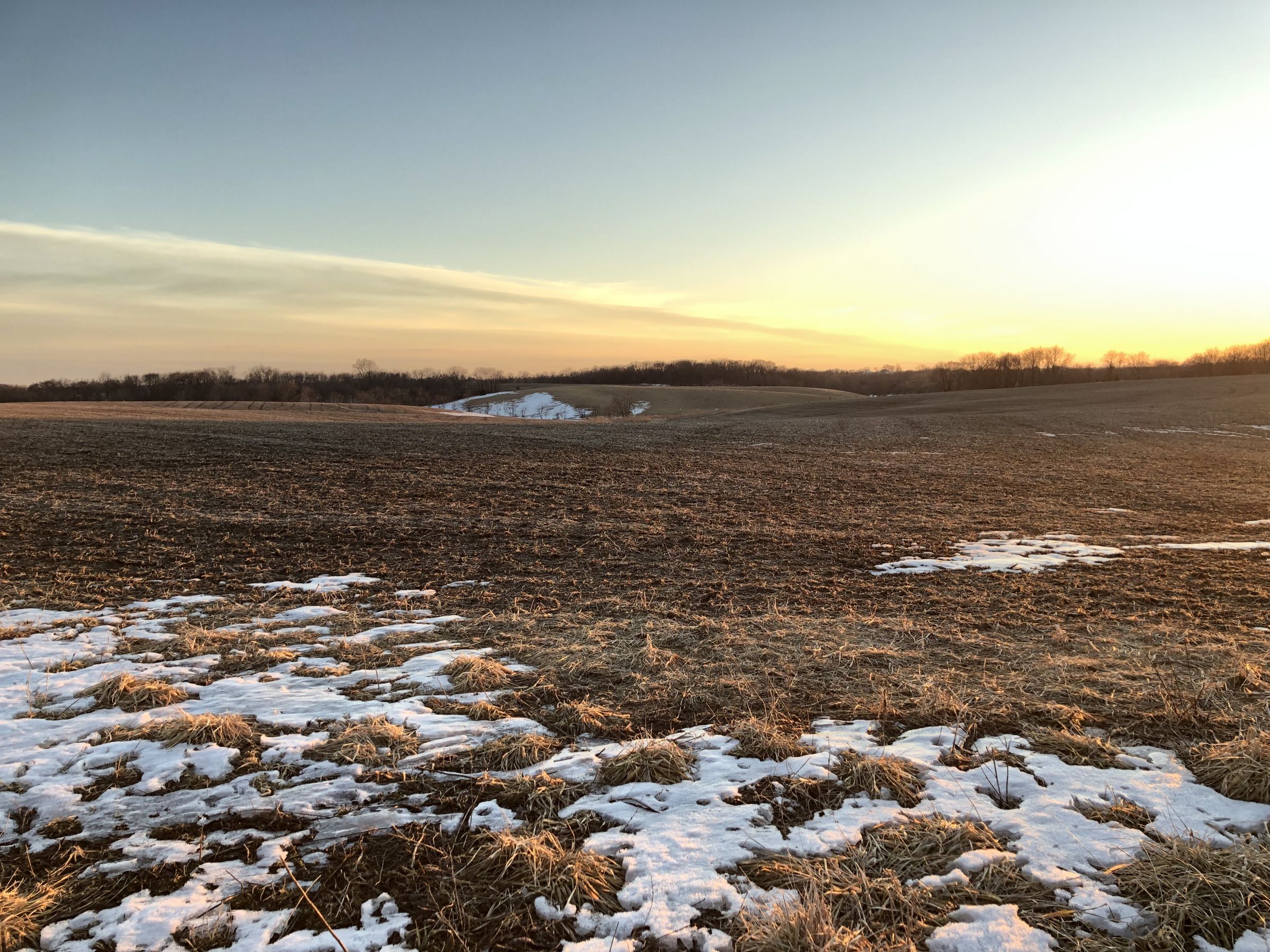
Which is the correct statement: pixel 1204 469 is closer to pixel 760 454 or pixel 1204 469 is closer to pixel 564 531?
pixel 760 454

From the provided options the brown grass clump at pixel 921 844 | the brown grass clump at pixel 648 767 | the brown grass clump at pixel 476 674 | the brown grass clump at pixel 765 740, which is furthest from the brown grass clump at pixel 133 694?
the brown grass clump at pixel 921 844

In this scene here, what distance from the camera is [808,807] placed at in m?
4.08

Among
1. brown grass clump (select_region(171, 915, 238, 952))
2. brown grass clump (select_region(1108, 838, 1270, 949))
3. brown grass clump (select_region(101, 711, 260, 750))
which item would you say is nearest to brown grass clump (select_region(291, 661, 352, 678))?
brown grass clump (select_region(101, 711, 260, 750))

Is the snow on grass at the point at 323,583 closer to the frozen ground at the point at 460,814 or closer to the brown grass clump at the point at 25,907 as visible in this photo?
the frozen ground at the point at 460,814

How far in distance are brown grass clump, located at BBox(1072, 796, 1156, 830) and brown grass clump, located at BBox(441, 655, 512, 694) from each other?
4.34 meters

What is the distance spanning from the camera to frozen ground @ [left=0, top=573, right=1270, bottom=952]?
3174mm

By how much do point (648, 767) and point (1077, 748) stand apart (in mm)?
2939

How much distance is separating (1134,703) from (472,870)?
518 centimetres

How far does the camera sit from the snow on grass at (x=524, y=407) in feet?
389

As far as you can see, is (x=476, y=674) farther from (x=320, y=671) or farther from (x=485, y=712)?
(x=320, y=671)

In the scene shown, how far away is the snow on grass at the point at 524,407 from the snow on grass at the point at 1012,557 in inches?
4021

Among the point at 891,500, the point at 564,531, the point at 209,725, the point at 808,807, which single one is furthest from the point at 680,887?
the point at 891,500

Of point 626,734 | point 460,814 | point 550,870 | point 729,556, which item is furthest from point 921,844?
point 729,556

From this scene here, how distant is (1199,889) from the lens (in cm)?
318
